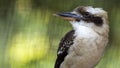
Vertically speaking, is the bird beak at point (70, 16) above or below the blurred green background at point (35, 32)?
above

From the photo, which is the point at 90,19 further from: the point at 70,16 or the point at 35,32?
the point at 35,32

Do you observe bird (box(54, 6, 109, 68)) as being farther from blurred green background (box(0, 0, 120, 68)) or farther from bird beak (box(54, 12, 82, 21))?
blurred green background (box(0, 0, 120, 68))

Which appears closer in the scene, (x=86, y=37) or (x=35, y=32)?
(x=86, y=37)

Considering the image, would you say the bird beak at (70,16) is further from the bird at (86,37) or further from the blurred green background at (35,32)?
the blurred green background at (35,32)

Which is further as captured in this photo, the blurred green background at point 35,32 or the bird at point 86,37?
the blurred green background at point 35,32

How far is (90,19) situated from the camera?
4.12 ft

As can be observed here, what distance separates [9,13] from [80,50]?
331 millimetres

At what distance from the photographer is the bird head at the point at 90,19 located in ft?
4.12

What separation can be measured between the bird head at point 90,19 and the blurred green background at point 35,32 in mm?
149

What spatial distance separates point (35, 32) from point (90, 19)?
0.27m

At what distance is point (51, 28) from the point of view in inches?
57.7

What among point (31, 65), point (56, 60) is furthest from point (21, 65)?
point (56, 60)

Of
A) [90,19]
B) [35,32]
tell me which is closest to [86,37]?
[90,19]

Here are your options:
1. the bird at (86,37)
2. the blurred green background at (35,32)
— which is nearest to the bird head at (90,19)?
the bird at (86,37)
